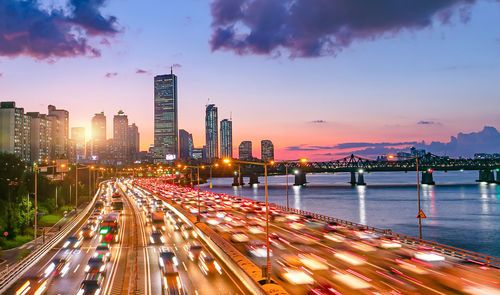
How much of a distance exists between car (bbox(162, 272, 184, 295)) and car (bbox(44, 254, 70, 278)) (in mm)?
9585

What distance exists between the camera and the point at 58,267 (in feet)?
115

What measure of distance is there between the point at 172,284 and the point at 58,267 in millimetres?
13236

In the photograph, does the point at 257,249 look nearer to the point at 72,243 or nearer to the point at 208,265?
the point at 208,265

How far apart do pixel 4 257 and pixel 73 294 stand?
25.4 m

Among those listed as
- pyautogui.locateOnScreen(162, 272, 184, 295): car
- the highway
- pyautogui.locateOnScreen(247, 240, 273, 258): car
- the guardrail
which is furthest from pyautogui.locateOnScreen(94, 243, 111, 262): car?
pyautogui.locateOnScreen(247, 240, 273, 258): car

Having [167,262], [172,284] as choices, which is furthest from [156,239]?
[172,284]

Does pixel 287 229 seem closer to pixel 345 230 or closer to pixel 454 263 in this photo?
pixel 345 230

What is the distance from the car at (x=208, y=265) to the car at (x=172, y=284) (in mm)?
3115

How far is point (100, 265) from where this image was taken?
32.5 m

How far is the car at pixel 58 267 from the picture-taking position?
32.7 metres

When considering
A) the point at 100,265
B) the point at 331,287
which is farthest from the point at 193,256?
the point at 331,287

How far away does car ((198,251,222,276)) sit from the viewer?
32.4 metres

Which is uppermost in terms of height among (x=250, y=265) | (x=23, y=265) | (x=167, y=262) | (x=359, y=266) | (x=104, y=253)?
(x=250, y=265)

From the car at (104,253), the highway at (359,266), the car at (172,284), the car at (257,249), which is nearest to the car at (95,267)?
the car at (104,253)
